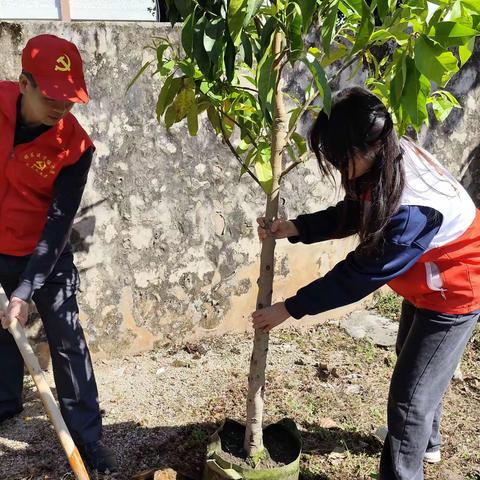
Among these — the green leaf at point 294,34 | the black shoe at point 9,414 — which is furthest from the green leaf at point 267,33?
the black shoe at point 9,414

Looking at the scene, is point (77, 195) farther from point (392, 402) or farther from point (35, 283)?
point (392, 402)

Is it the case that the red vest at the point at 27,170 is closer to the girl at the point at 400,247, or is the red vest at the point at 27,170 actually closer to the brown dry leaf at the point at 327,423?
the girl at the point at 400,247

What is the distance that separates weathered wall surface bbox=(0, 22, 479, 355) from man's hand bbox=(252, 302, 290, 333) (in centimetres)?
128

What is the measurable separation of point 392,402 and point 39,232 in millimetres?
1543

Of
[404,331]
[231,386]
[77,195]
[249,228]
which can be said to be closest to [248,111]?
[77,195]

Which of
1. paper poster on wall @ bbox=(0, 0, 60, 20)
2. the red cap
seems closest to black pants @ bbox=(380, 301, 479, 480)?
the red cap

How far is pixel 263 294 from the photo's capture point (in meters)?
2.38

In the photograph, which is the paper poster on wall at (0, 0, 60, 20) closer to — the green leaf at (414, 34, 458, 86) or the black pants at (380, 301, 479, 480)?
the black pants at (380, 301, 479, 480)

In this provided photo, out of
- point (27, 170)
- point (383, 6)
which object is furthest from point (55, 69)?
point (383, 6)

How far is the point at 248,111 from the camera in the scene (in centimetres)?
232

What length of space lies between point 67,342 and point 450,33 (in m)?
1.88

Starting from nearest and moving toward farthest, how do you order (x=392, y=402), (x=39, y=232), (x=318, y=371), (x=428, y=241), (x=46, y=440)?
(x=428, y=241) → (x=392, y=402) → (x=39, y=232) → (x=46, y=440) → (x=318, y=371)

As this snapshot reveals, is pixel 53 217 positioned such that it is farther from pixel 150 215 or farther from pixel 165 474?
pixel 165 474

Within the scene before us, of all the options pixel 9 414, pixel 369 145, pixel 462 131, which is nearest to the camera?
pixel 369 145
